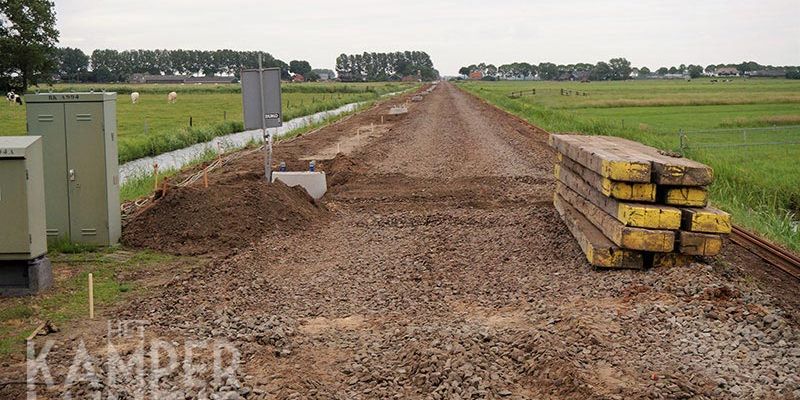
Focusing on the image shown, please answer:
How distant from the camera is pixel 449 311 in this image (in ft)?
27.2

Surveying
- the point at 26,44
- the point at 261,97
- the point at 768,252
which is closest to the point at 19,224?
the point at 261,97

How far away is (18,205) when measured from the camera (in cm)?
868

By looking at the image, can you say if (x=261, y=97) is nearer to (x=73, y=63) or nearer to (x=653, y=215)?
(x=653, y=215)

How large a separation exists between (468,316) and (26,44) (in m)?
56.4

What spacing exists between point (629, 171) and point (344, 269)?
12.3ft

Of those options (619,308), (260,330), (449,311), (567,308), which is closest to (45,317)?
(260,330)

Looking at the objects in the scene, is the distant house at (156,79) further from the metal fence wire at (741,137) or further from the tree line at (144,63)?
the metal fence wire at (741,137)

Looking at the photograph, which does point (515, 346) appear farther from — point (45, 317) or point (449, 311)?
point (45, 317)

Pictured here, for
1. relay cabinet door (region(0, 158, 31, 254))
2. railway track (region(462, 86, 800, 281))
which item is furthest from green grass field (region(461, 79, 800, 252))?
relay cabinet door (region(0, 158, 31, 254))

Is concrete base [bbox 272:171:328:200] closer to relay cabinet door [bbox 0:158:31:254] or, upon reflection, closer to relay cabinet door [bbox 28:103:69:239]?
relay cabinet door [bbox 28:103:69:239]

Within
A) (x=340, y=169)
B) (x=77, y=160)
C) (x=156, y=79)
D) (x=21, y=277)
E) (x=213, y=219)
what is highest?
(x=156, y=79)

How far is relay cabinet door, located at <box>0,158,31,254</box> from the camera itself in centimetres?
866

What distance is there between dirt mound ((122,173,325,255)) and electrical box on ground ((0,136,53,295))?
99.0 inches

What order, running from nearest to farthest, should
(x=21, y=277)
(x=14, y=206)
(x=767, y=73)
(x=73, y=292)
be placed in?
1. (x=14, y=206)
2. (x=21, y=277)
3. (x=73, y=292)
4. (x=767, y=73)
